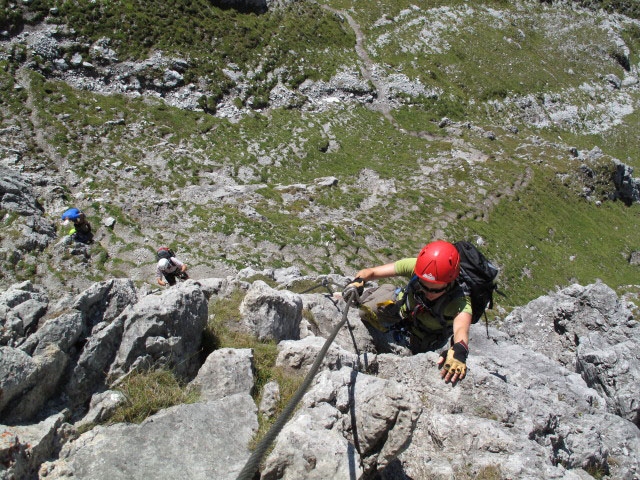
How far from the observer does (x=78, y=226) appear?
55.5 ft

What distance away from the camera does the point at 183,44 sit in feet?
117

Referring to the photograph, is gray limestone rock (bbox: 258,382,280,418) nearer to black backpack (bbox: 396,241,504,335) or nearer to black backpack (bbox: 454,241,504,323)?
black backpack (bbox: 396,241,504,335)

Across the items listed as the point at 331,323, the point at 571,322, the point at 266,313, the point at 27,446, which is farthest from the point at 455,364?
the point at 571,322

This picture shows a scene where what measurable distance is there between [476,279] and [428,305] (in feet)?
3.50

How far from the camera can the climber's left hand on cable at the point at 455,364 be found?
Result: 601 centimetres

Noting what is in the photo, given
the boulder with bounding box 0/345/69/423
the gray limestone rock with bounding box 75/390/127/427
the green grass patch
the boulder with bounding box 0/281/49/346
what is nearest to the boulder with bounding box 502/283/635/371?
the green grass patch

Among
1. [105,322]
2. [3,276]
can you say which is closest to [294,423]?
[105,322]

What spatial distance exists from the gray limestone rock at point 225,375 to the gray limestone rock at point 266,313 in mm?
1501

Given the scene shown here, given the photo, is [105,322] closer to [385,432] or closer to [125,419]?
[125,419]

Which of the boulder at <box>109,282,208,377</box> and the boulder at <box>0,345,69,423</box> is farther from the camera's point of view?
the boulder at <box>109,282,208,377</box>

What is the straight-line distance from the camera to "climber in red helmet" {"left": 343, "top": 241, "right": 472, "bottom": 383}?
6.37 meters

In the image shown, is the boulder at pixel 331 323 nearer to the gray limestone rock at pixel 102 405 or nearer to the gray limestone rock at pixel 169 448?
the gray limestone rock at pixel 169 448

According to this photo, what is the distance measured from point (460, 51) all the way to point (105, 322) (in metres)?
57.2

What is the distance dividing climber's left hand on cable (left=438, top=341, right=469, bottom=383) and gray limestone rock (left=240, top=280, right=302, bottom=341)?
11.8ft
